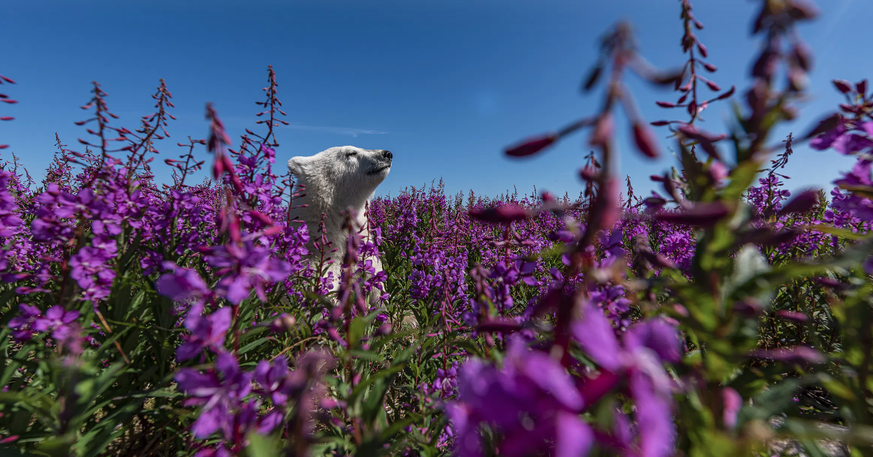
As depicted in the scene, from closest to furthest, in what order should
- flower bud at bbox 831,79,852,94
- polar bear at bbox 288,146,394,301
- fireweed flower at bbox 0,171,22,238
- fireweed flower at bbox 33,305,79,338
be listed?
flower bud at bbox 831,79,852,94 < fireweed flower at bbox 33,305,79,338 < fireweed flower at bbox 0,171,22,238 < polar bear at bbox 288,146,394,301

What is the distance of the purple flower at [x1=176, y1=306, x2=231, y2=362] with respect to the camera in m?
0.83

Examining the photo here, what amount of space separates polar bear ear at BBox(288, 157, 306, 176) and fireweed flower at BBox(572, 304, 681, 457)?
14.9 feet

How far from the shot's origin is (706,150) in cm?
81

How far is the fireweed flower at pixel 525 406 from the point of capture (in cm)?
42

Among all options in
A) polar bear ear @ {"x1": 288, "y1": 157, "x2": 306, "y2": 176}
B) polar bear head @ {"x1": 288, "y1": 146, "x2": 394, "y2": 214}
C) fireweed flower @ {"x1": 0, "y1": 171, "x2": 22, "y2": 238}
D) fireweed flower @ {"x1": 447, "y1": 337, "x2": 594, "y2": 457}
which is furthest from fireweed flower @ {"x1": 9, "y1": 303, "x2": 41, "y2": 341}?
polar bear ear @ {"x1": 288, "y1": 157, "x2": 306, "y2": 176}

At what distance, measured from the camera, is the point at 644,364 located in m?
0.47

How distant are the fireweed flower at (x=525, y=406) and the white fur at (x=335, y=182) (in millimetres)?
3775

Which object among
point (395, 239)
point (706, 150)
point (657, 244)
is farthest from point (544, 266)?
point (706, 150)

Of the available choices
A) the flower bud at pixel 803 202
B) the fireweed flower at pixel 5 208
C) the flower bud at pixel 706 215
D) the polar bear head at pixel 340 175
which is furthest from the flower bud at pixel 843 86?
the polar bear head at pixel 340 175

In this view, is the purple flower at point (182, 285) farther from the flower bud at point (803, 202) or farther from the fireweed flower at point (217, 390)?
the flower bud at point (803, 202)

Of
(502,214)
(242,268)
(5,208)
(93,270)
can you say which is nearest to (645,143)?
(502,214)

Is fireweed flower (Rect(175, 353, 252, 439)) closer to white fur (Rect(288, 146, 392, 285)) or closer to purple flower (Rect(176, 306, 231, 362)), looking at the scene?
purple flower (Rect(176, 306, 231, 362))

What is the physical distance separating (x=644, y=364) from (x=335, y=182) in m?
4.48

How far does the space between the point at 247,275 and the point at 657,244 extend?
8.24 m
